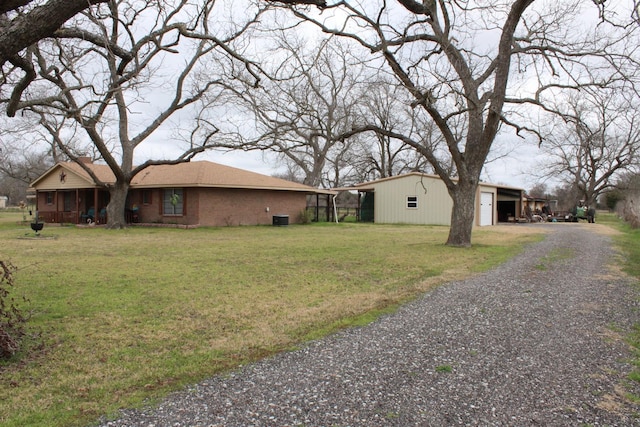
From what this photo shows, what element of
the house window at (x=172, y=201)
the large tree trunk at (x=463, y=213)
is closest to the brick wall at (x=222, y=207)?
the house window at (x=172, y=201)

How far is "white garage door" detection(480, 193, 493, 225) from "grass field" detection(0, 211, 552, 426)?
15457 mm

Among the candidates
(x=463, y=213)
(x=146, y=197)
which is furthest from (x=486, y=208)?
(x=146, y=197)

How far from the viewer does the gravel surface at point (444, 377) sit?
9.97 ft

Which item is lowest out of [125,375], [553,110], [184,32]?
[125,375]

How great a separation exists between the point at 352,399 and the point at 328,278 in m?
5.17

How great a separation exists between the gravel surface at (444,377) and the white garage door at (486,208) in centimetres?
2168

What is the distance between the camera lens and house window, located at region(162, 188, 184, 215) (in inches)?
898

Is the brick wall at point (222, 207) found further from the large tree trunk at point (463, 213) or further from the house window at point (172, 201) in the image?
the large tree trunk at point (463, 213)

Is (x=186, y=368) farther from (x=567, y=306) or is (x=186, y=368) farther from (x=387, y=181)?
(x=387, y=181)

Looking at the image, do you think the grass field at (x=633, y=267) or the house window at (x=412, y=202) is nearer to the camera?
the grass field at (x=633, y=267)

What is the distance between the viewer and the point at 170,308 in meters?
6.08

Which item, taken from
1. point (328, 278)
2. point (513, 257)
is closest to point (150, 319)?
point (328, 278)

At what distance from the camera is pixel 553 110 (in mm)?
12820

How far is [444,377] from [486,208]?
85.4ft
